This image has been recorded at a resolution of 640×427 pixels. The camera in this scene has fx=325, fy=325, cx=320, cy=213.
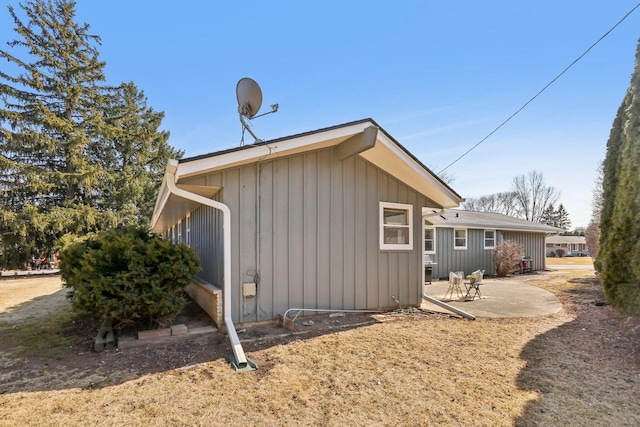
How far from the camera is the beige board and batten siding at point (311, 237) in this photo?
5.28m

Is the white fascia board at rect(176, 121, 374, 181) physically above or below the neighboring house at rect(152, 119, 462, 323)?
above

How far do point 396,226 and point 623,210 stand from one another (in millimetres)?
3606

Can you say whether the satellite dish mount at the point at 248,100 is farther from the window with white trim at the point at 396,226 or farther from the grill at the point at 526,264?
the grill at the point at 526,264

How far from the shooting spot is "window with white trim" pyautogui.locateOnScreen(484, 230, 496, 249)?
15.2 meters

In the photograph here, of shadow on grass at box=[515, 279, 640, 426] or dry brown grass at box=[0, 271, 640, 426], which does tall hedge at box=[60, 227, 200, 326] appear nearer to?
dry brown grass at box=[0, 271, 640, 426]

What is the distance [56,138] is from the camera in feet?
58.8

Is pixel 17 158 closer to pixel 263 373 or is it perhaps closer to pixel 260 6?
pixel 260 6

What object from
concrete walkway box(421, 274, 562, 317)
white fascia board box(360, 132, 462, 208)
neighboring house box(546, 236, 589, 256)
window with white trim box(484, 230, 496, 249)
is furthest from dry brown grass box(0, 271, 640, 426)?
neighboring house box(546, 236, 589, 256)

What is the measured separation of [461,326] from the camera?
18.4 feet

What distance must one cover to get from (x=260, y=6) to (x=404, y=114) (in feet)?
20.2

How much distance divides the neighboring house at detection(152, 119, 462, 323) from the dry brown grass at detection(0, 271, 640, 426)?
1.25 m

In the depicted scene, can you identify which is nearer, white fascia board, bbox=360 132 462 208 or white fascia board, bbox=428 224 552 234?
white fascia board, bbox=360 132 462 208

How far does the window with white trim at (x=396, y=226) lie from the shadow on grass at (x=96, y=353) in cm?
168

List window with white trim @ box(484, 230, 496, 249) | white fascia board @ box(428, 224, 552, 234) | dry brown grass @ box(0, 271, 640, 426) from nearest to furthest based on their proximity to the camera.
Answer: dry brown grass @ box(0, 271, 640, 426) → white fascia board @ box(428, 224, 552, 234) → window with white trim @ box(484, 230, 496, 249)
